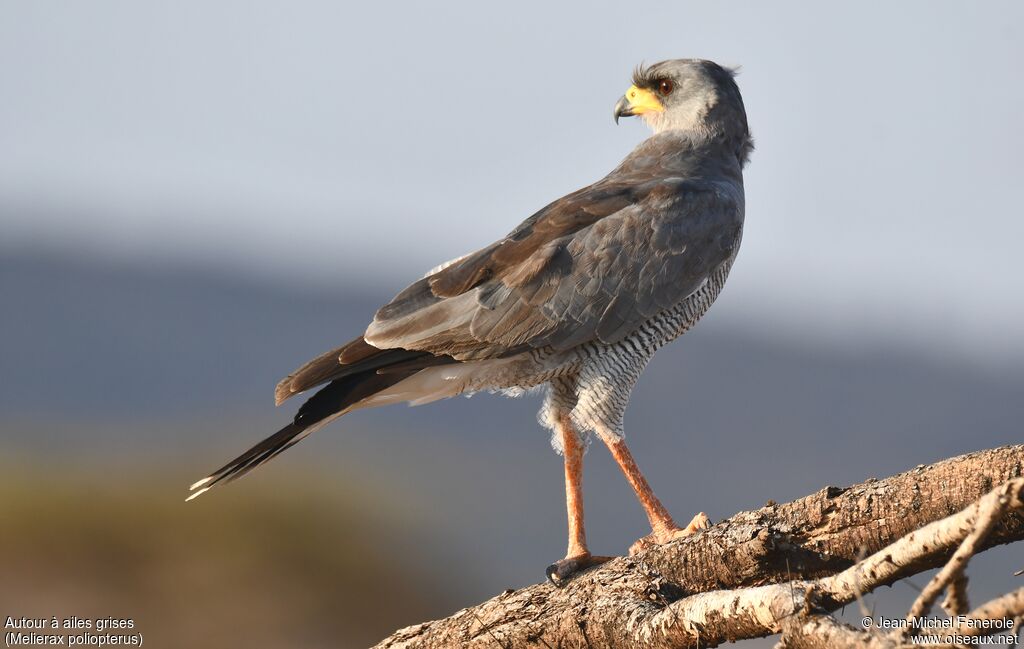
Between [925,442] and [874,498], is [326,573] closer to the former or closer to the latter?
[874,498]

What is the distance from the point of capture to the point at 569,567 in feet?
23.4

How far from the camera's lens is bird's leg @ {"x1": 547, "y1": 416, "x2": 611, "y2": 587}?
23.4ft

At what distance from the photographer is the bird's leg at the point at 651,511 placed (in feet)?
25.1

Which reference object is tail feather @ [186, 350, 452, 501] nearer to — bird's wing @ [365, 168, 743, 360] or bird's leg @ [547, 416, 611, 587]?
bird's wing @ [365, 168, 743, 360]

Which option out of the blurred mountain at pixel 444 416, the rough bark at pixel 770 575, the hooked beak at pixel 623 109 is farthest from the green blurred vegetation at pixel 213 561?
the rough bark at pixel 770 575

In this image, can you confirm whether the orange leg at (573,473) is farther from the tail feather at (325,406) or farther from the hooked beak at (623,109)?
the hooked beak at (623,109)

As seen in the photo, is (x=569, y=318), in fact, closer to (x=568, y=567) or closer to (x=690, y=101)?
(x=568, y=567)

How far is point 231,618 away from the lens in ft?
62.7

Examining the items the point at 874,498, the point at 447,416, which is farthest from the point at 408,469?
the point at 874,498

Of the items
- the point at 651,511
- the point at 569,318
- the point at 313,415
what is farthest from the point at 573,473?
the point at 313,415

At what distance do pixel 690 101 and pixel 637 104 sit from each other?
435 mm

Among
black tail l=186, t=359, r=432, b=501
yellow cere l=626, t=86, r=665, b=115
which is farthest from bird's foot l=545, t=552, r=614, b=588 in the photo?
yellow cere l=626, t=86, r=665, b=115

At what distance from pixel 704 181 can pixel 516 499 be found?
30135 mm

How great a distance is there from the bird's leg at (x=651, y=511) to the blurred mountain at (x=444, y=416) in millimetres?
15916
